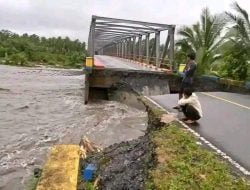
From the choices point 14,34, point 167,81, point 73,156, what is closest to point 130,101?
point 167,81

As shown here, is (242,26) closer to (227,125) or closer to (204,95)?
(204,95)

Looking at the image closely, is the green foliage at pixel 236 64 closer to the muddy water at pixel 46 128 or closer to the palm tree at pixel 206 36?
the palm tree at pixel 206 36

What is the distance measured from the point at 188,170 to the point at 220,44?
20751 mm

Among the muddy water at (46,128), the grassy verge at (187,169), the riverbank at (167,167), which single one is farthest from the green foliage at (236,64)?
the grassy verge at (187,169)

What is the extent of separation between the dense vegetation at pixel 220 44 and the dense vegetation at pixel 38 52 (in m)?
44.7

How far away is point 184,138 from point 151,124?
8.14ft

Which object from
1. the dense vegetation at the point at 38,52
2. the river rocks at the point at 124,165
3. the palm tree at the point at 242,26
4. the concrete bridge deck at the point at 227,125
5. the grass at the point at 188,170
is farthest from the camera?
the dense vegetation at the point at 38,52

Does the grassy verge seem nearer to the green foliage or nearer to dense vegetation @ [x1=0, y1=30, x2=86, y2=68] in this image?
the green foliage

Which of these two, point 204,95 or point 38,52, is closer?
point 204,95

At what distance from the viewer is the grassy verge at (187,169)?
184 inches

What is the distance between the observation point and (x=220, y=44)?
81.4 feet

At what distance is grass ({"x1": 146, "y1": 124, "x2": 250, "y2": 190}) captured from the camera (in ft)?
15.3

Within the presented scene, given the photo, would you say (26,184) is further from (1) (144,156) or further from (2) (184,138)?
(2) (184,138)

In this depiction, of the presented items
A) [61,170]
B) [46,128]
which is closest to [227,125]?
[61,170]
